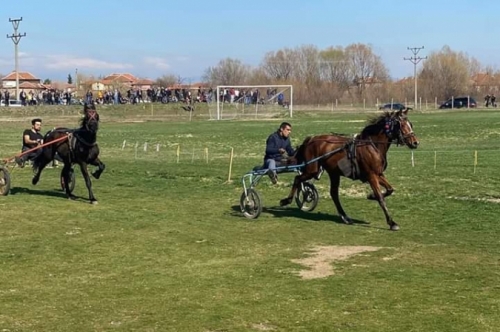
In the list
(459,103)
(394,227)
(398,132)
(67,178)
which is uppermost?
(459,103)

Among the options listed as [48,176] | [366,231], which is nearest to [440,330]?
[366,231]

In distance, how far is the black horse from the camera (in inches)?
719

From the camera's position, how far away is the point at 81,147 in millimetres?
18562

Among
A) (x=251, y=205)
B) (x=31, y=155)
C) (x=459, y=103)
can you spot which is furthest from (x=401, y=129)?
(x=459, y=103)

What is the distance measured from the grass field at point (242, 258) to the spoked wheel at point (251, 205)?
18cm

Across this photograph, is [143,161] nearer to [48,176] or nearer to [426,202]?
[48,176]

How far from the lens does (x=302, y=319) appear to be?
885 cm

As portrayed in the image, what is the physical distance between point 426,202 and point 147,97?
81501 mm

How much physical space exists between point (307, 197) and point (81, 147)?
5459 millimetres

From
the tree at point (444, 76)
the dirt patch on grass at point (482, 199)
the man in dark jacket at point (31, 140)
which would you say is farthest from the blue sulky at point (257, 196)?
the tree at point (444, 76)

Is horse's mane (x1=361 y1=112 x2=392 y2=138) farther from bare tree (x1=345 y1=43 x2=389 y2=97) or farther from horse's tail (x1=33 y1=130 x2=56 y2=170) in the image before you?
bare tree (x1=345 y1=43 x2=389 y2=97)

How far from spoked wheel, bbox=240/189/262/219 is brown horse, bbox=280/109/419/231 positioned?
47.6 inches

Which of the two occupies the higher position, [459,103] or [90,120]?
[459,103]

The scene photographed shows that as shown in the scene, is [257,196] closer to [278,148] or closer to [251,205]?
[251,205]
